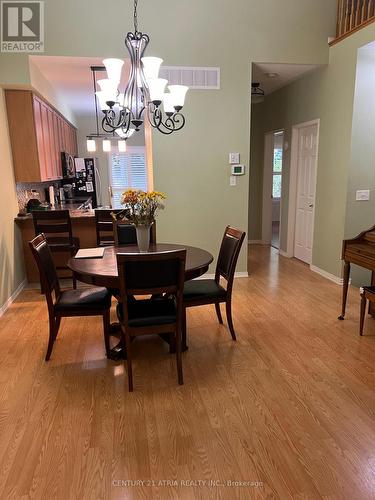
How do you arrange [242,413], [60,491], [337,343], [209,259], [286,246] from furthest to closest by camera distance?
1. [286,246]
2. [337,343]
3. [209,259]
4. [242,413]
5. [60,491]

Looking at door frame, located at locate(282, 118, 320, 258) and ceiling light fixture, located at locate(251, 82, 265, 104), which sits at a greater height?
ceiling light fixture, located at locate(251, 82, 265, 104)

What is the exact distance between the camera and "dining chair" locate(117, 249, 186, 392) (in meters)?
2.19

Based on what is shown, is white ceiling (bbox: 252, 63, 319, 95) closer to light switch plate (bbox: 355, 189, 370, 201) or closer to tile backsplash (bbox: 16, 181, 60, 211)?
light switch plate (bbox: 355, 189, 370, 201)

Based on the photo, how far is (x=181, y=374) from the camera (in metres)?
2.46

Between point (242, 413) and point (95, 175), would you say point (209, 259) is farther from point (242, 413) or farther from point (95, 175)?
point (95, 175)

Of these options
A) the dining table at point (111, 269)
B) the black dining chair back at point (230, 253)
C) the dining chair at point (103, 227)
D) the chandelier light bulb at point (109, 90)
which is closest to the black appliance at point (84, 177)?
the dining chair at point (103, 227)

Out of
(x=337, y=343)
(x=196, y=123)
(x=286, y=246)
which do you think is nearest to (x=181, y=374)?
(x=337, y=343)

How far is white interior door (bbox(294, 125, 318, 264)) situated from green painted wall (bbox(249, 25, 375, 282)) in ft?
0.76

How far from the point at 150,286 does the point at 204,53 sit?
3.28 m

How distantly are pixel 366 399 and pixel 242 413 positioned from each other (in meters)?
0.83

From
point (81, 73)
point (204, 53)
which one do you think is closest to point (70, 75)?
point (81, 73)

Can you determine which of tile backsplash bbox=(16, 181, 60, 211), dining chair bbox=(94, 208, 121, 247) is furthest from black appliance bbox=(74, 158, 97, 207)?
dining chair bbox=(94, 208, 121, 247)

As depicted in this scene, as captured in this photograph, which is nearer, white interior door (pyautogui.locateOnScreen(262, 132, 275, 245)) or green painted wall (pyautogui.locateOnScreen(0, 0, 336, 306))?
green painted wall (pyautogui.locateOnScreen(0, 0, 336, 306))
